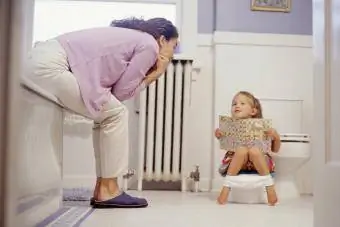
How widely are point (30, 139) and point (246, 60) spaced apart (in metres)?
2.22

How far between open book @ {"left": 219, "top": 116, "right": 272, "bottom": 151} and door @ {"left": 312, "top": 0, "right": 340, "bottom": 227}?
4.08ft

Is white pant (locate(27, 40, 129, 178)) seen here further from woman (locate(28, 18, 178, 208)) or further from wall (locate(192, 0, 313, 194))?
wall (locate(192, 0, 313, 194))

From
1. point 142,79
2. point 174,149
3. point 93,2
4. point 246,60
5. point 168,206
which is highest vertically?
point 93,2

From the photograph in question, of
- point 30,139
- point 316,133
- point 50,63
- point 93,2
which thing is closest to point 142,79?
point 50,63

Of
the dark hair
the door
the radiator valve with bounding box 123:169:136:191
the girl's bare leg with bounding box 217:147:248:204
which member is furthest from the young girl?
the door

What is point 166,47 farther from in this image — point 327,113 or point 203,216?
point 327,113

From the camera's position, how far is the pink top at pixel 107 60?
1841 millimetres

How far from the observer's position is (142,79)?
2029 mm

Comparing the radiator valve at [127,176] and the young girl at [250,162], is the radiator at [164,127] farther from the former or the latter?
the young girl at [250,162]

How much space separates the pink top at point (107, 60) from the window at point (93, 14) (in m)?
1.26

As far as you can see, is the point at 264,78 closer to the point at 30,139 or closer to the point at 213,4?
the point at 213,4

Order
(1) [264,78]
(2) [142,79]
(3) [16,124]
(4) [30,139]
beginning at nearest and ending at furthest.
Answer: (3) [16,124], (4) [30,139], (2) [142,79], (1) [264,78]

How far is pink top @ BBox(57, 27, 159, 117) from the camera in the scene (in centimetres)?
184

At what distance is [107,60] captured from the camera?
6.28 feet
